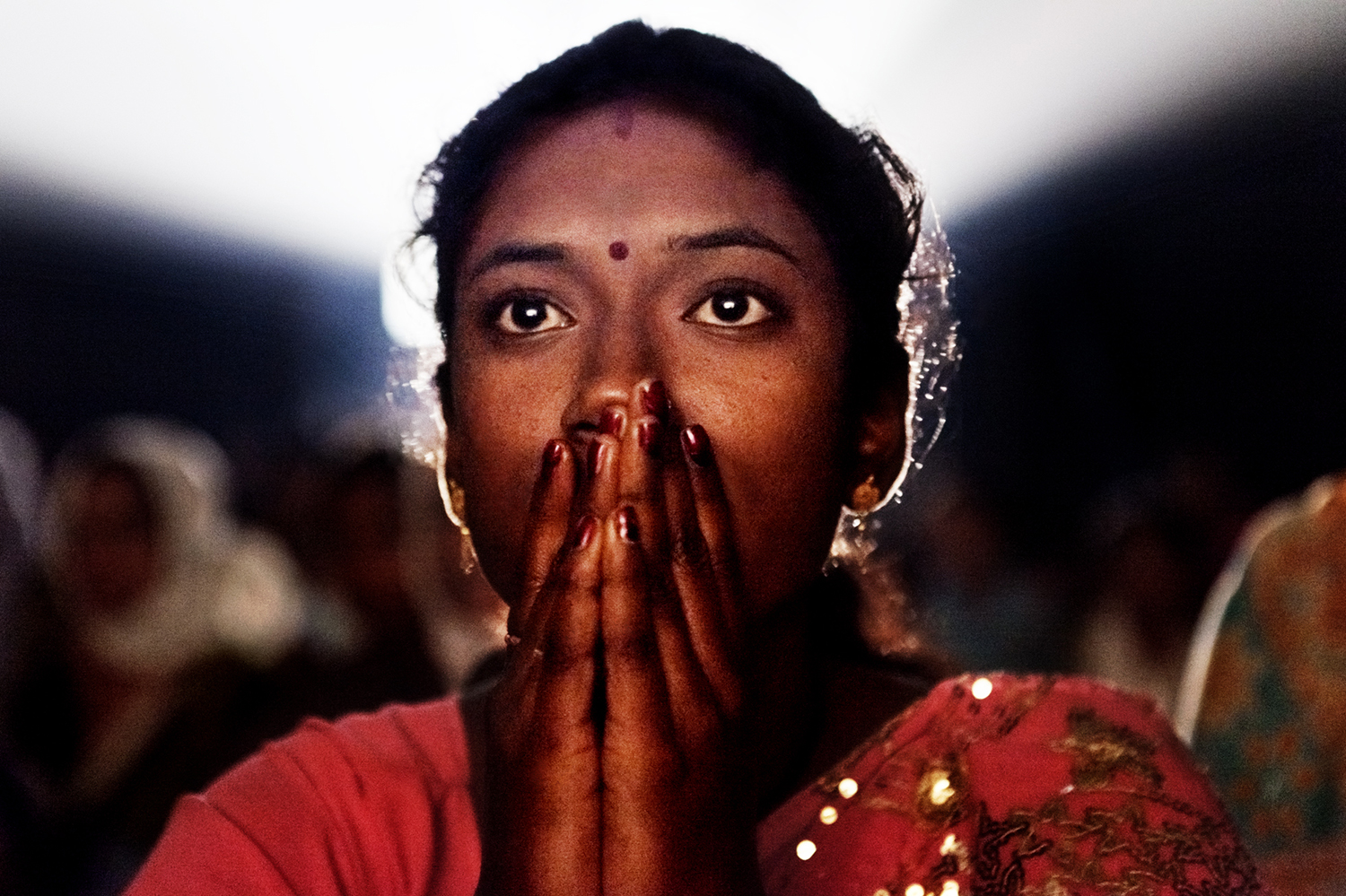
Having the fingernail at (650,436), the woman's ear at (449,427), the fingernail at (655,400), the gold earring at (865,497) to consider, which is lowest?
the gold earring at (865,497)

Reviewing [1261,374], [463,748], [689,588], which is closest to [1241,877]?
[689,588]

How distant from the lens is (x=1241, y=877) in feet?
Answer: 2.96

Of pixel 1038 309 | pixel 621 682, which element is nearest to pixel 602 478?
pixel 621 682

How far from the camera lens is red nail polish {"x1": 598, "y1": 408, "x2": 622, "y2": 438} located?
2.62 ft

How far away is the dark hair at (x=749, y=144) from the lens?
3.09 ft

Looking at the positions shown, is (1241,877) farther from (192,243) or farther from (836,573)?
(192,243)

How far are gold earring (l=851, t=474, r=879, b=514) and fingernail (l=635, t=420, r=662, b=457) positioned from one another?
261 millimetres

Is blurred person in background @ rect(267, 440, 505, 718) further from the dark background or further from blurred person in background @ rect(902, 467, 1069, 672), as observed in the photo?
blurred person in background @ rect(902, 467, 1069, 672)

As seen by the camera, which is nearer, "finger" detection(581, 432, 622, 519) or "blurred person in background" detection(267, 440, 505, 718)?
"finger" detection(581, 432, 622, 519)

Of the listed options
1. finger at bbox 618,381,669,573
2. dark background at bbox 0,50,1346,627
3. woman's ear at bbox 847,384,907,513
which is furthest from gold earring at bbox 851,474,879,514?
finger at bbox 618,381,669,573

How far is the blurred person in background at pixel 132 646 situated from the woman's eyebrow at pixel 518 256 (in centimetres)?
68

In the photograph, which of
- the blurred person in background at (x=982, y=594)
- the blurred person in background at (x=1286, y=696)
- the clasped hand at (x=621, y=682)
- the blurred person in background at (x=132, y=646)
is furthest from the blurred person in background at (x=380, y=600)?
the blurred person in background at (x=1286, y=696)

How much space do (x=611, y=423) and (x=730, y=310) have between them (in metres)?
0.16

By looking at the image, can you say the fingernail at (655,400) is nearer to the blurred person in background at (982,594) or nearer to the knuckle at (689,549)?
the knuckle at (689,549)
